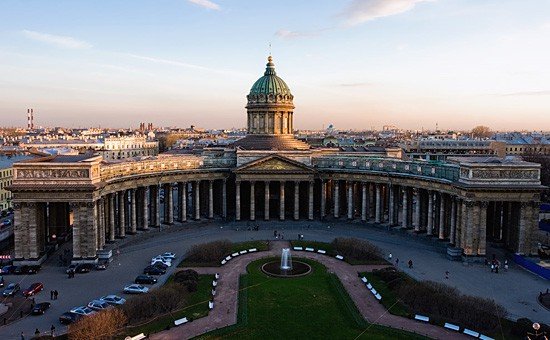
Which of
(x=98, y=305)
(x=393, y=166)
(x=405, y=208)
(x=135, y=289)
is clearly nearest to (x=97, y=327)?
(x=98, y=305)

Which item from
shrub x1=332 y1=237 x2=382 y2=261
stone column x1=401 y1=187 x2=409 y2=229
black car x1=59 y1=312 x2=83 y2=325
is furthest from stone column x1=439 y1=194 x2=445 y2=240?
black car x1=59 y1=312 x2=83 y2=325

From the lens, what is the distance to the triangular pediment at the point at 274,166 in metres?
82.2

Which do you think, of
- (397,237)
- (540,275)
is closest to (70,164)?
(397,237)

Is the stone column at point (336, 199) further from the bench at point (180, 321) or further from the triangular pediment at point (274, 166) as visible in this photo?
the bench at point (180, 321)

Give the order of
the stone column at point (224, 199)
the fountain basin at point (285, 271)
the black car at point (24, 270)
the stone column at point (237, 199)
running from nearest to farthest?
the fountain basin at point (285, 271) → the black car at point (24, 270) → the stone column at point (237, 199) → the stone column at point (224, 199)

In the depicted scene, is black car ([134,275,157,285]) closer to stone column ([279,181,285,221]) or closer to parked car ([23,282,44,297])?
parked car ([23,282,44,297])

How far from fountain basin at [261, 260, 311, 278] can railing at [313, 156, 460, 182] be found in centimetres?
2428

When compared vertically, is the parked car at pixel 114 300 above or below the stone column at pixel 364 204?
below

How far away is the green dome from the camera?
97.7 meters

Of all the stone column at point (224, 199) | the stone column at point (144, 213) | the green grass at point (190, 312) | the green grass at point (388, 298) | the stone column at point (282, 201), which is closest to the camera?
the green grass at point (190, 312)

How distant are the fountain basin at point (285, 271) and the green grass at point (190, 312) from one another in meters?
7.10

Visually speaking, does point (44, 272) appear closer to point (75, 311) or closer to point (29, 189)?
point (29, 189)

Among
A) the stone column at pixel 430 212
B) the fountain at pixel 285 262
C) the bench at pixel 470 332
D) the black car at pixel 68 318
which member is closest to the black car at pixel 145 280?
the black car at pixel 68 318

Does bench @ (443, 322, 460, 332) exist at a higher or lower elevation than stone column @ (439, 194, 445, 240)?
lower
